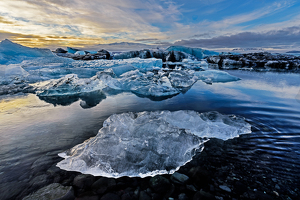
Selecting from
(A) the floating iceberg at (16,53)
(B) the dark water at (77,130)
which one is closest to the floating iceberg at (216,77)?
(B) the dark water at (77,130)

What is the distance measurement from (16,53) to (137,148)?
17818 millimetres

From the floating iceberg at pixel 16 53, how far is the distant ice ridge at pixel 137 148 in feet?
52.6

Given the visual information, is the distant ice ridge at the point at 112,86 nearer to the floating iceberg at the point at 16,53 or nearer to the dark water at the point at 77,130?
the dark water at the point at 77,130

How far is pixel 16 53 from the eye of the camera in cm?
1347

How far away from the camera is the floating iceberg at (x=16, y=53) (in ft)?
40.1

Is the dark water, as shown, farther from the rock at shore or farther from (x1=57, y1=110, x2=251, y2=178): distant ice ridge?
the rock at shore

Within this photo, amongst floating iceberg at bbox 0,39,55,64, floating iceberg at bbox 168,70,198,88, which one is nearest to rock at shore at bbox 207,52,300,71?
floating iceberg at bbox 168,70,198,88

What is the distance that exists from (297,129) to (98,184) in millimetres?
3597

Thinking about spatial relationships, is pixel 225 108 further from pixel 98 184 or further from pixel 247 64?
pixel 247 64

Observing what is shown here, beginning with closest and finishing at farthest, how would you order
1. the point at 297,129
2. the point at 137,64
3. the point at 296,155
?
the point at 296,155 → the point at 297,129 → the point at 137,64

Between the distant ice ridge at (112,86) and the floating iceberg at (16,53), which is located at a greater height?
the floating iceberg at (16,53)

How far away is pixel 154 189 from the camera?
149 centimetres

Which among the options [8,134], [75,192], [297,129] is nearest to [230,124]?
[297,129]

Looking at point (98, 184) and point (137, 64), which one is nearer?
point (98, 184)
